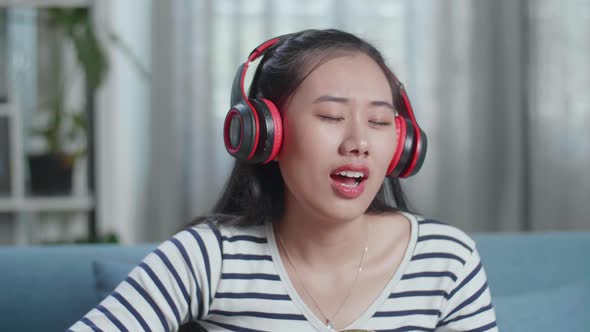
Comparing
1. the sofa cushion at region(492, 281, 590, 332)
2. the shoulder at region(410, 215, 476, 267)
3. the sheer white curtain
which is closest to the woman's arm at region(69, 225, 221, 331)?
the shoulder at region(410, 215, 476, 267)

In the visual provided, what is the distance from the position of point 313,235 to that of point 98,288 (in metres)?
0.49

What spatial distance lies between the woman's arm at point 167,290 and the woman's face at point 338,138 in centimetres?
17

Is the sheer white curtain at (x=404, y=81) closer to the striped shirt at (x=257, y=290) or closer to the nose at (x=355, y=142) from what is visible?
the striped shirt at (x=257, y=290)

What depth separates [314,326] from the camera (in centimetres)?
104

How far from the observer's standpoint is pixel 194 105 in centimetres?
331

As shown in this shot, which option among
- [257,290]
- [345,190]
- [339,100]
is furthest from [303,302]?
[339,100]

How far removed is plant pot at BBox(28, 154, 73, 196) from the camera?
9.79 feet

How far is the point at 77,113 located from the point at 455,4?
1.78 m

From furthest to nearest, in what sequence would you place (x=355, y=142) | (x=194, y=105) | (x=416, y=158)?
1. (x=194, y=105)
2. (x=416, y=158)
3. (x=355, y=142)

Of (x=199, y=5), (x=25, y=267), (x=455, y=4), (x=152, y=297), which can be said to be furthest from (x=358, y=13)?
(x=152, y=297)

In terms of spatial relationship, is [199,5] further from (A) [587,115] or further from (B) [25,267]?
(B) [25,267]

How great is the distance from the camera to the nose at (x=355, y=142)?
3.19 feet

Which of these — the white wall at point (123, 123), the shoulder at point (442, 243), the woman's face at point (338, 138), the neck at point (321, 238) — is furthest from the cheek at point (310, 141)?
the white wall at point (123, 123)

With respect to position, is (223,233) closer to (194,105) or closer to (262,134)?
(262,134)
